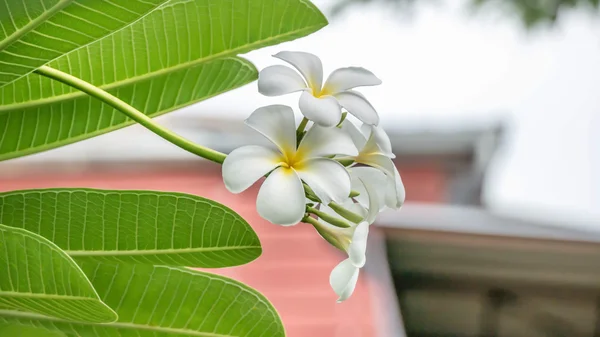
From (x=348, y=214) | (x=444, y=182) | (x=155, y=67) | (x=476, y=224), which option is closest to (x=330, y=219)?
(x=348, y=214)

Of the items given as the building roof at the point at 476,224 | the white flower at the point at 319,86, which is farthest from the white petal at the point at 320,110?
the building roof at the point at 476,224

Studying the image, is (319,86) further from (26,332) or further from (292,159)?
(26,332)

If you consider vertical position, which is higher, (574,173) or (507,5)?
(507,5)

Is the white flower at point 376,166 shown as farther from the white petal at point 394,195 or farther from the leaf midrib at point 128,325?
the leaf midrib at point 128,325

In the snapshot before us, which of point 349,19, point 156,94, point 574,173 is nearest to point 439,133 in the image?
point 574,173

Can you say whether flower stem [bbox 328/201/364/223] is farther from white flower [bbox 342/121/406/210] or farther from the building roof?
the building roof

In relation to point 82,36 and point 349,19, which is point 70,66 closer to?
point 82,36

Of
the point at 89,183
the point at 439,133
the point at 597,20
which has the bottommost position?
the point at 89,183

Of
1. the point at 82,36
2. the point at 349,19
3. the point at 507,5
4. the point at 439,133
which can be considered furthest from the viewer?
the point at 349,19

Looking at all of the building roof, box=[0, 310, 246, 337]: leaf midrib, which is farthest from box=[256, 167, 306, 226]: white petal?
the building roof
